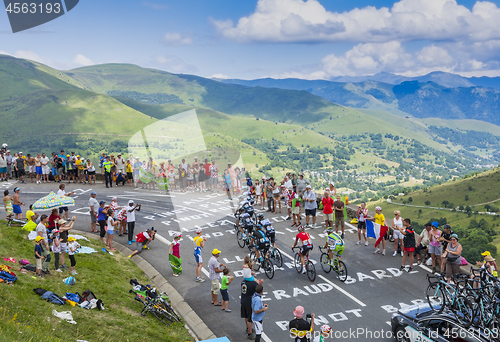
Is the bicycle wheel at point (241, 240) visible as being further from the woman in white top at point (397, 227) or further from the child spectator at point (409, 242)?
the child spectator at point (409, 242)

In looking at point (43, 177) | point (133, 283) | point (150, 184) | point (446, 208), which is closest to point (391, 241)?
point (133, 283)

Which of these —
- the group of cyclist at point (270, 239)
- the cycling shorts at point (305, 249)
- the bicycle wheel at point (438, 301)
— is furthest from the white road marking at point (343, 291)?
the bicycle wheel at point (438, 301)

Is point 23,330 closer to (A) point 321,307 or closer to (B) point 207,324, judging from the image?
(B) point 207,324

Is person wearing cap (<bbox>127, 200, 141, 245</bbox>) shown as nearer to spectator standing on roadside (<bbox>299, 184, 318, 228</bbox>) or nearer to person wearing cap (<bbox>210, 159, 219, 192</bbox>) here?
spectator standing on roadside (<bbox>299, 184, 318, 228</bbox>)

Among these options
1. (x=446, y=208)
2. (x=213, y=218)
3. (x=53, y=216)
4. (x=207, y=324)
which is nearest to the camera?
(x=207, y=324)

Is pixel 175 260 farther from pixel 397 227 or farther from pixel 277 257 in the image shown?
pixel 397 227

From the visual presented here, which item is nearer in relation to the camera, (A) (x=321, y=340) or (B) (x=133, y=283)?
(A) (x=321, y=340)
